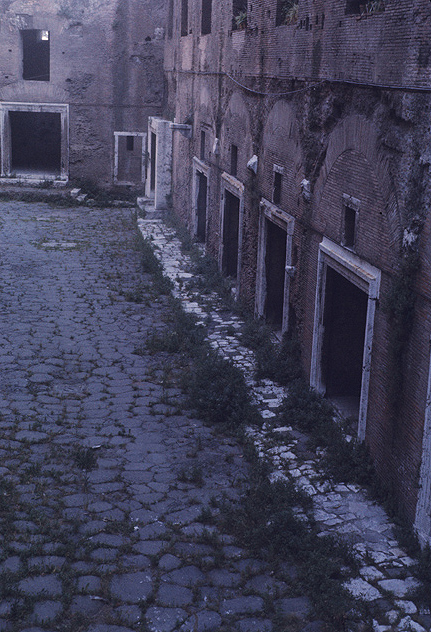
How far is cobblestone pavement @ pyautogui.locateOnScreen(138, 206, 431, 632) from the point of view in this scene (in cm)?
468

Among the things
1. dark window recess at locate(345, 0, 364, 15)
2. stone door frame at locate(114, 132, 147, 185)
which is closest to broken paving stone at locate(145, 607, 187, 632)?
dark window recess at locate(345, 0, 364, 15)

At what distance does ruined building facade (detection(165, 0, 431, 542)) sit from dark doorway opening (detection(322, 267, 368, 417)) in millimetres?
12

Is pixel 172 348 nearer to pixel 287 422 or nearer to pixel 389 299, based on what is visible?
pixel 287 422

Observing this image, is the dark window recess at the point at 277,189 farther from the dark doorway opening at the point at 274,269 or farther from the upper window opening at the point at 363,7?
the upper window opening at the point at 363,7

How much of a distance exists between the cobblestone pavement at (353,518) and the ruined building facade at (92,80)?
1262cm

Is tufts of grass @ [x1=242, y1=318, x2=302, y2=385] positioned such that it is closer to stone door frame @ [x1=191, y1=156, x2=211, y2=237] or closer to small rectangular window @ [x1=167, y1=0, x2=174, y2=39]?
stone door frame @ [x1=191, y1=156, x2=211, y2=237]

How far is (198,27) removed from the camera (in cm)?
1462

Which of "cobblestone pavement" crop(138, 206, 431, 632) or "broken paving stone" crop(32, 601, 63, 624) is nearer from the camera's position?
"broken paving stone" crop(32, 601, 63, 624)

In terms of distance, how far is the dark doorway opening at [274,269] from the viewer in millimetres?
9828

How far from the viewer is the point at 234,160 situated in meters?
11.6

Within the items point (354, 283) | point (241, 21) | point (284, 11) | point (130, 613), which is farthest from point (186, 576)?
point (241, 21)

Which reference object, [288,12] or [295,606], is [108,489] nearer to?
[295,606]

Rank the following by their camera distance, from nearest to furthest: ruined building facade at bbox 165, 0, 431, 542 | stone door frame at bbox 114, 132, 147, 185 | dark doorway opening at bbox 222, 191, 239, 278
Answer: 1. ruined building facade at bbox 165, 0, 431, 542
2. dark doorway opening at bbox 222, 191, 239, 278
3. stone door frame at bbox 114, 132, 147, 185

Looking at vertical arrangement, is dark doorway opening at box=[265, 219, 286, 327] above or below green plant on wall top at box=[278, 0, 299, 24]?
below
